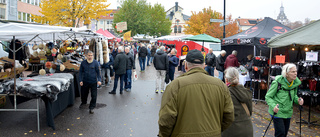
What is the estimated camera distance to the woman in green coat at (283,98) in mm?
4449

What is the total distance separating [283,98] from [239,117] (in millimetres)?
1481

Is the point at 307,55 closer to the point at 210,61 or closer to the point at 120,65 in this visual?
the point at 210,61

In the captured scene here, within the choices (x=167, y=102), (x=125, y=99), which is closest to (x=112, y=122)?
(x=125, y=99)

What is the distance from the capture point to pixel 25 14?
34438 millimetres

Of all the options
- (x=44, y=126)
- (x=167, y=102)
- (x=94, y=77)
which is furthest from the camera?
(x=94, y=77)

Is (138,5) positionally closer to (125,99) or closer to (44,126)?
(125,99)

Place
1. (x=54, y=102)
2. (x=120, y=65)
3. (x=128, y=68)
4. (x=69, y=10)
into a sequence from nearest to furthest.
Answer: (x=54, y=102)
(x=120, y=65)
(x=128, y=68)
(x=69, y=10)

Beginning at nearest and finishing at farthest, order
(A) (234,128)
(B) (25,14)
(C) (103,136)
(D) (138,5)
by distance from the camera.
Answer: (A) (234,128), (C) (103,136), (B) (25,14), (D) (138,5)

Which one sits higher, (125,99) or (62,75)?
(62,75)

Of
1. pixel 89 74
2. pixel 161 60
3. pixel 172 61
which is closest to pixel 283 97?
A: pixel 89 74

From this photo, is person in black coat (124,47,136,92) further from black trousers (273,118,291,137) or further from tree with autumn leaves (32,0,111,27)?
tree with autumn leaves (32,0,111,27)

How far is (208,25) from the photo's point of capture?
42344 millimetres

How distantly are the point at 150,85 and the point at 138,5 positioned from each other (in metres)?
38.4

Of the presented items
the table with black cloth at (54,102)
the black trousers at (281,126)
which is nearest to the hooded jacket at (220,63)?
the table with black cloth at (54,102)
